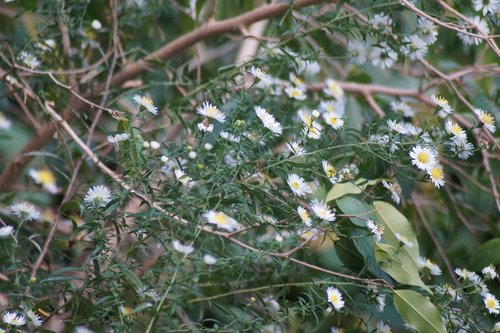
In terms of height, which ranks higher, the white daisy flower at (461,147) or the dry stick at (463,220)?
the white daisy flower at (461,147)

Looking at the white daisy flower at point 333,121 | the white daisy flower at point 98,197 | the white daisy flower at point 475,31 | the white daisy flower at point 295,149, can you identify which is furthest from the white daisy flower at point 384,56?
the white daisy flower at point 98,197

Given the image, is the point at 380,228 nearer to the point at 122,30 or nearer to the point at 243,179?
the point at 243,179

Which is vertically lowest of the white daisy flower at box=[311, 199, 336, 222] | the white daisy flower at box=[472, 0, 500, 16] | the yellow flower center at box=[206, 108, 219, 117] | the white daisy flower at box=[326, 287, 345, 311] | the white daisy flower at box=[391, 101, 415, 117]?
the white daisy flower at box=[326, 287, 345, 311]

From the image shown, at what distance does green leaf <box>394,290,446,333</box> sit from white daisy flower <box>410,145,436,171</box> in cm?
16

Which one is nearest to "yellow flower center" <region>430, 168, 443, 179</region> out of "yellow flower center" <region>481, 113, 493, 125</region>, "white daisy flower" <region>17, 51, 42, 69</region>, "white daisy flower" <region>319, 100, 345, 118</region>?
"yellow flower center" <region>481, 113, 493, 125</region>

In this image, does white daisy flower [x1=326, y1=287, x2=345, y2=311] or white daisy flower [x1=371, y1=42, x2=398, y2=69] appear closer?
white daisy flower [x1=326, y1=287, x2=345, y2=311]

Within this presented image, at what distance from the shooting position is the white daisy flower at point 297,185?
3.01 ft

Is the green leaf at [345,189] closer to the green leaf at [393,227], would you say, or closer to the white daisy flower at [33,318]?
the green leaf at [393,227]

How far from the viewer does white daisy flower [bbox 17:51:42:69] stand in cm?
119

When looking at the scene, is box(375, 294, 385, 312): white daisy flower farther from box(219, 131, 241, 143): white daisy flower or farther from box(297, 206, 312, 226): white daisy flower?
box(219, 131, 241, 143): white daisy flower

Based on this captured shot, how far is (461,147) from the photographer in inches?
38.5

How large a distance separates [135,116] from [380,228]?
0.34m

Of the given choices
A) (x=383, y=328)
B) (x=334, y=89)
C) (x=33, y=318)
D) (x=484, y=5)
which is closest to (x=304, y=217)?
(x=383, y=328)

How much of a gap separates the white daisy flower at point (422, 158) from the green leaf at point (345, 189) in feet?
0.21
